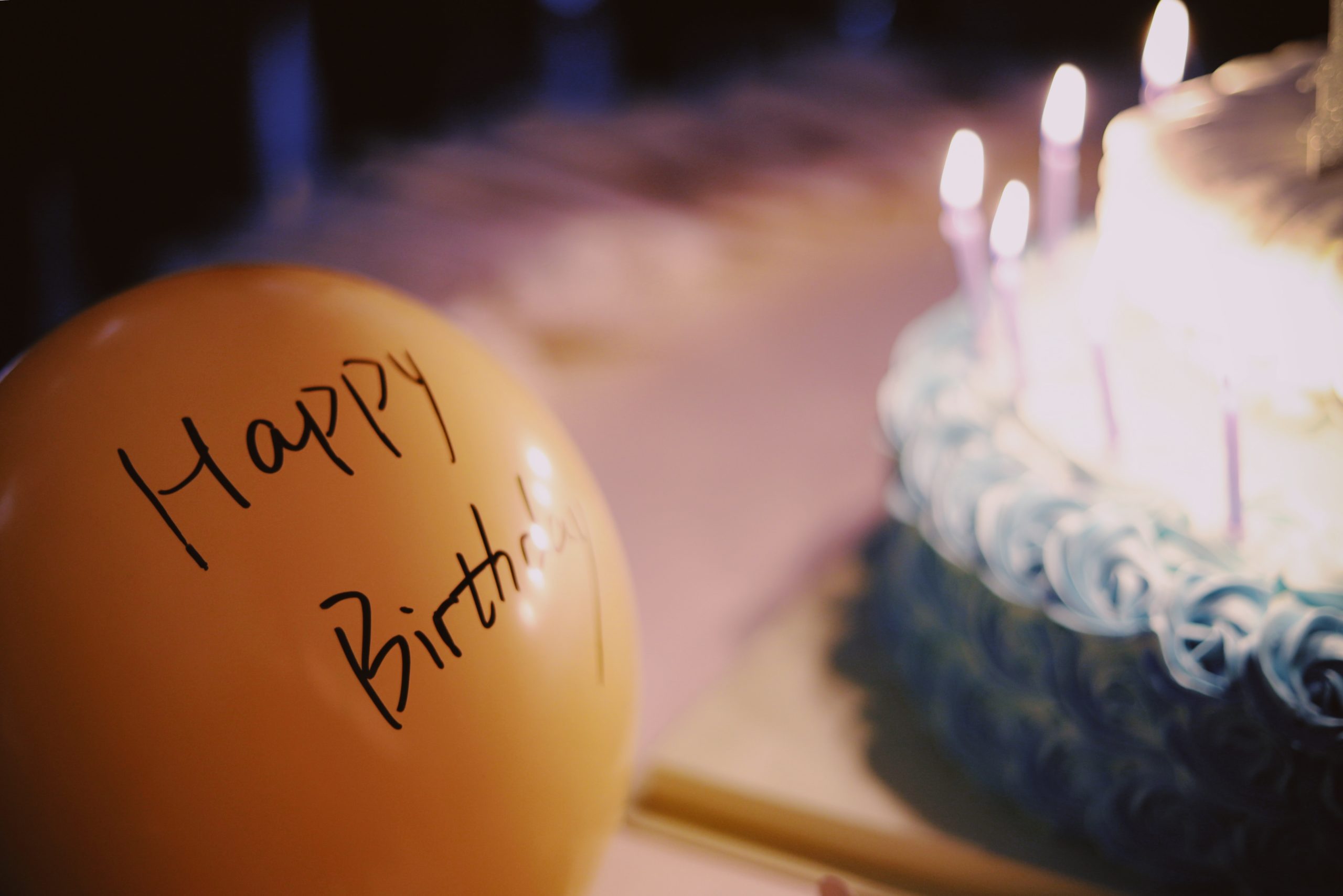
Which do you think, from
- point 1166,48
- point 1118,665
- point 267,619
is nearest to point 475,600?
point 267,619

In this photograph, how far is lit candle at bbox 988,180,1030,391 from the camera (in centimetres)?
68

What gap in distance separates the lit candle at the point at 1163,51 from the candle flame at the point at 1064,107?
0.44 feet

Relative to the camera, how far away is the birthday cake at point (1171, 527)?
583mm

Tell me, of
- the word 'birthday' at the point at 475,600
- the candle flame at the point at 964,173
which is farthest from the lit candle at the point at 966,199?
the word 'birthday' at the point at 475,600

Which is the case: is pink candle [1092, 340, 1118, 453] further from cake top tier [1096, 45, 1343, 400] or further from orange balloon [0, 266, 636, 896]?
orange balloon [0, 266, 636, 896]

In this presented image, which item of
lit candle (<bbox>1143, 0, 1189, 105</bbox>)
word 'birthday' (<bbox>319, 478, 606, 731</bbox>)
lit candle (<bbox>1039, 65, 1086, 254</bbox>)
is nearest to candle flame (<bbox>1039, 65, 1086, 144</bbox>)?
lit candle (<bbox>1039, 65, 1086, 254</bbox>)

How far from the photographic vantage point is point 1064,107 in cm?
70

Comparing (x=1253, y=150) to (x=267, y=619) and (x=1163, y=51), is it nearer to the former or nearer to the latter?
(x=1163, y=51)

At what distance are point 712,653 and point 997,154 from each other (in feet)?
4.12

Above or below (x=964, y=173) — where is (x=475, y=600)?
below

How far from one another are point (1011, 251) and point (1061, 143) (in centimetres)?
9

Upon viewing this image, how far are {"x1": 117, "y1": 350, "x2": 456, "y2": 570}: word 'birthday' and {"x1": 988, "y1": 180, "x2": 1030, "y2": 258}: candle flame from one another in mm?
374

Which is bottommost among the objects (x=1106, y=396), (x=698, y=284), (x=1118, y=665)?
(x=698, y=284)

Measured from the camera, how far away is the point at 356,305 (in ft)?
1.83
